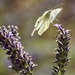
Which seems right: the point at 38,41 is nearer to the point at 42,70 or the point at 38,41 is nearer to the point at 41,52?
the point at 41,52

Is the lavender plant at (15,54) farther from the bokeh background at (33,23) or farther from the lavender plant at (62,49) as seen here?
the bokeh background at (33,23)

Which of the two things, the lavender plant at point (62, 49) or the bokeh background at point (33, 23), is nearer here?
the lavender plant at point (62, 49)

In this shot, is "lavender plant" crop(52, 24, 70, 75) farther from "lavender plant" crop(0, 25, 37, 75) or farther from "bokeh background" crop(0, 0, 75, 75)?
"bokeh background" crop(0, 0, 75, 75)

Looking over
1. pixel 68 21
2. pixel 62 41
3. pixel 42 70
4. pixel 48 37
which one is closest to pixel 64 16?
pixel 68 21

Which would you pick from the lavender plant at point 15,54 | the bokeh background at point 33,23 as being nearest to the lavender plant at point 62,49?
the lavender plant at point 15,54

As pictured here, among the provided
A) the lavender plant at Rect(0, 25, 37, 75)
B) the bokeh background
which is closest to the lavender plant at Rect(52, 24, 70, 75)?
the lavender plant at Rect(0, 25, 37, 75)
